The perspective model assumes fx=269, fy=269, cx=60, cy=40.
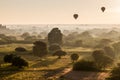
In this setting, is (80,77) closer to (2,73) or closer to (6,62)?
(2,73)

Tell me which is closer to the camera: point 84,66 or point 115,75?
point 115,75

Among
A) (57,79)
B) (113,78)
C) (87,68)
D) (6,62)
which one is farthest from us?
(6,62)

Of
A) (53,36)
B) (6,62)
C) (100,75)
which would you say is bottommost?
(100,75)

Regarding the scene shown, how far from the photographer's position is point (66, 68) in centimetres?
8625

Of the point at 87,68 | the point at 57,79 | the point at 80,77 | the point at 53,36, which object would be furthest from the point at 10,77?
the point at 53,36

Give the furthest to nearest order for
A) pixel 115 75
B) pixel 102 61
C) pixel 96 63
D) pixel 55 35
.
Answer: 1. pixel 55 35
2. pixel 96 63
3. pixel 102 61
4. pixel 115 75

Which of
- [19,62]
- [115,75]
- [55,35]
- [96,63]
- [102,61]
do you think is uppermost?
[55,35]

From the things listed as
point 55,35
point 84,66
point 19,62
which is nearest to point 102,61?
point 84,66

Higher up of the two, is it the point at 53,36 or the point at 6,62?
the point at 53,36

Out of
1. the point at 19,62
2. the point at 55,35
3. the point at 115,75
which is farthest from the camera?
the point at 55,35

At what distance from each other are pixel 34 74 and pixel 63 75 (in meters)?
8.20

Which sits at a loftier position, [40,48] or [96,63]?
[40,48]

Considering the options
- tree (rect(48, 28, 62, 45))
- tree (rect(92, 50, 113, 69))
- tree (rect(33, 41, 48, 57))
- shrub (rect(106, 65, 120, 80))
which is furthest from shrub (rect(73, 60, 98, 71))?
tree (rect(48, 28, 62, 45))

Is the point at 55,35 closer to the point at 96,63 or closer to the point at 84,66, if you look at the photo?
the point at 96,63
